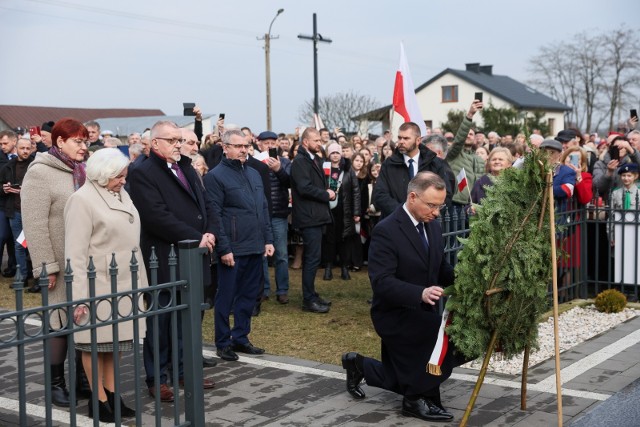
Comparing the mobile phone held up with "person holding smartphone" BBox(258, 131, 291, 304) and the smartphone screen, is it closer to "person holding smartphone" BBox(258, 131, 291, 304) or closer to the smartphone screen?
the smartphone screen

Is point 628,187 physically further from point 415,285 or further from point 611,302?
point 415,285

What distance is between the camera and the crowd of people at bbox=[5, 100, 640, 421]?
5.70 meters

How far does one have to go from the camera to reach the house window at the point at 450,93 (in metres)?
73.0

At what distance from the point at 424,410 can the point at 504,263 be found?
122 cm

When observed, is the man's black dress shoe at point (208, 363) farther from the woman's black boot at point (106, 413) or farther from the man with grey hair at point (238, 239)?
the woman's black boot at point (106, 413)

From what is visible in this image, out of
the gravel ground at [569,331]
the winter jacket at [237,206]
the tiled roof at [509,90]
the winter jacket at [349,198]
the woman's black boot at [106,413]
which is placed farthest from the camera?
the tiled roof at [509,90]

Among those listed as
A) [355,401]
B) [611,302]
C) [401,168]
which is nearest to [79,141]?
[355,401]

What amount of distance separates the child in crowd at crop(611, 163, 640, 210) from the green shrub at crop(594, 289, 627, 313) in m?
1.22

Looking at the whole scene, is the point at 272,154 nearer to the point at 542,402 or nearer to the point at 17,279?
the point at 542,402

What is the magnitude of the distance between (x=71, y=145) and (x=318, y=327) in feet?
12.4

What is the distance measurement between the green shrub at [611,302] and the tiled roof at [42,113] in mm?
80055

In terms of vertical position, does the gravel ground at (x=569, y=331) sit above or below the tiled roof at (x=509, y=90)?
below

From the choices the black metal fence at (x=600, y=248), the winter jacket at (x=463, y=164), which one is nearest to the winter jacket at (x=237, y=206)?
the winter jacket at (x=463, y=164)

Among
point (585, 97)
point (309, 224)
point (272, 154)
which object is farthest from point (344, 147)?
point (585, 97)
